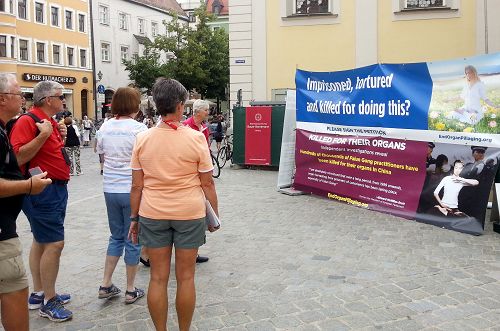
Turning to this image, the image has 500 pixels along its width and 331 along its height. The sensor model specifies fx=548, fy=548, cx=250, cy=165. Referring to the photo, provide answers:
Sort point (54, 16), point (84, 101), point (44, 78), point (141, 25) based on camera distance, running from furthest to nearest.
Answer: point (141, 25) → point (84, 101) → point (54, 16) → point (44, 78)

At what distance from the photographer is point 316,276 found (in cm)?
529

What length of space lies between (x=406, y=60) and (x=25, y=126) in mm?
14723

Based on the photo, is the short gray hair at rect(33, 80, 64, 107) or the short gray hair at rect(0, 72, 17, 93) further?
the short gray hair at rect(33, 80, 64, 107)

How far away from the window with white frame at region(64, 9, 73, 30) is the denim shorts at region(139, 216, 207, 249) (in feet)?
136

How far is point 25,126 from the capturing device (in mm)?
4105

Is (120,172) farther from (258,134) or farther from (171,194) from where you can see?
(258,134)

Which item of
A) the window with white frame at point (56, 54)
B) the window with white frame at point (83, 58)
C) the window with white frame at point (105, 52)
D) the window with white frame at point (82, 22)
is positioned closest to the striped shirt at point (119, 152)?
the window with white frame at point (56, 54)

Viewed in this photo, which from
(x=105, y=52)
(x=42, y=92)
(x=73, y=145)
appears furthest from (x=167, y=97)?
(x=105, y=52)

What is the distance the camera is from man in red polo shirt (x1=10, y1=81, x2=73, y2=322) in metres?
4.17

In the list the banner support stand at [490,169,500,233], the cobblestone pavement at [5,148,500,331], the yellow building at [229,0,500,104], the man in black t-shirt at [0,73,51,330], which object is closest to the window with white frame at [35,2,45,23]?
the yellow building at [229,0,500,104]

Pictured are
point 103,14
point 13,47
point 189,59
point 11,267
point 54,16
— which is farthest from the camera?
point 103,14

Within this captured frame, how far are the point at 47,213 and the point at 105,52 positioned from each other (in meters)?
44.3

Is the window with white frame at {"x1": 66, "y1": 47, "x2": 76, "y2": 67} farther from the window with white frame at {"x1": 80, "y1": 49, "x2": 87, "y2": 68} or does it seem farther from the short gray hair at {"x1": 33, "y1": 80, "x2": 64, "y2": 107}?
the short gray hair at {"x1": 33, "y1": 80, "x2": 64, "y2": 107}

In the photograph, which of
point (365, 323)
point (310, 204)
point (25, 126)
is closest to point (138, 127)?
point (25, 126)
